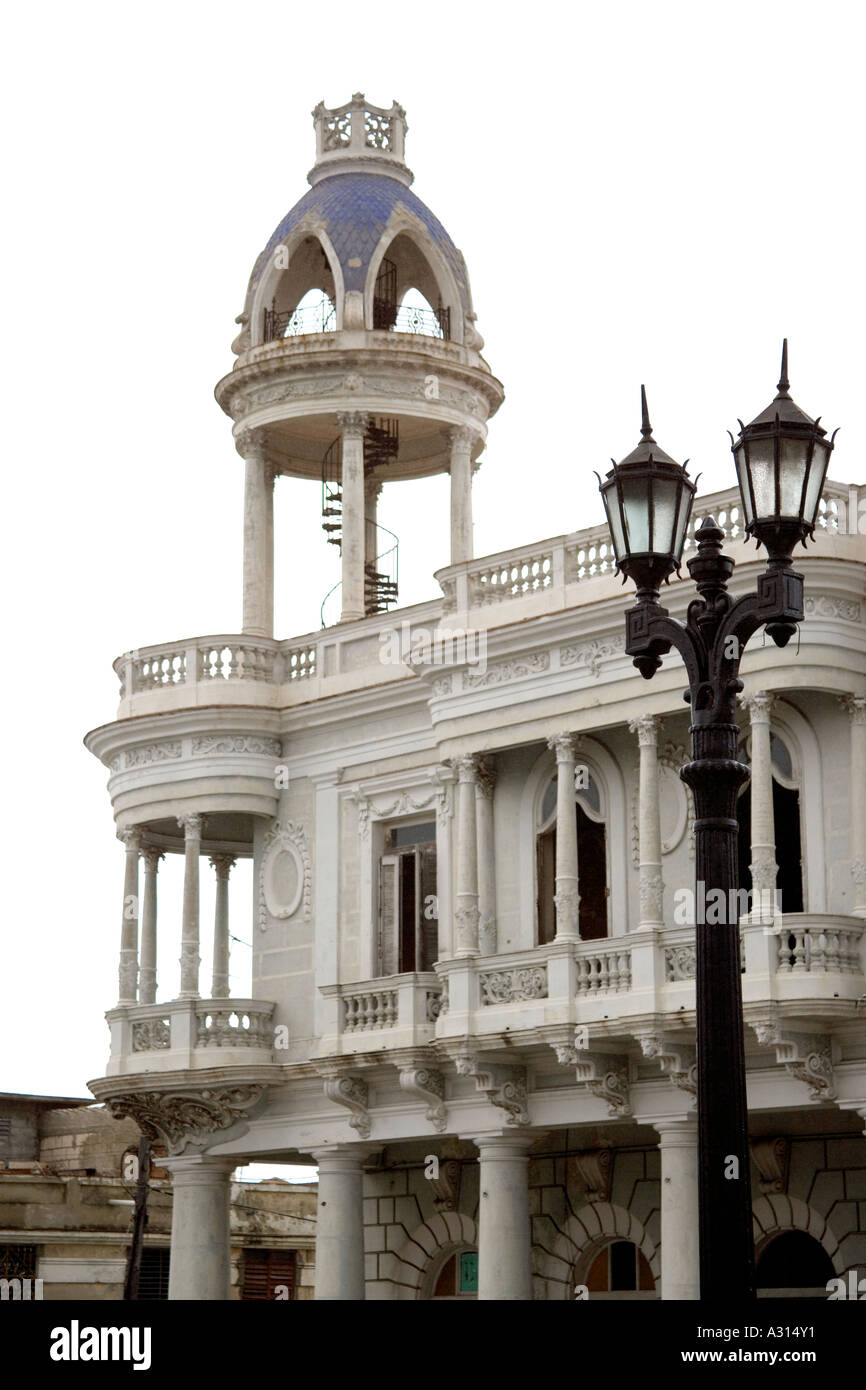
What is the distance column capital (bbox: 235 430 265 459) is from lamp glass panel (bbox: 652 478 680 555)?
23.4 metres

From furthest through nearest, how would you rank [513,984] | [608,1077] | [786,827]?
[513,984], [608,1077], [786,827]

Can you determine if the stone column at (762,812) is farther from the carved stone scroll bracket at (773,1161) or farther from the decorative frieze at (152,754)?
the decorative frieze at (152,754)

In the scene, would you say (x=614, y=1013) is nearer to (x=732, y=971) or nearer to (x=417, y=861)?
(x=417, y=861)

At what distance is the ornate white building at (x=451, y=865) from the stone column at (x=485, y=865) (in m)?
0.04

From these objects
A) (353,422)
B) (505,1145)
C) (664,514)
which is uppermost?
(353,422)

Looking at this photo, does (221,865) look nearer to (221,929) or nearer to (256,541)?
(221,929)

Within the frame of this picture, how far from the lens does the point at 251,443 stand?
1478 inches

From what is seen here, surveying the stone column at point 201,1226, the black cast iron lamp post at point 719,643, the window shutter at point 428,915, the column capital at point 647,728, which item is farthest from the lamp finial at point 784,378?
the stone column at point 201,1226

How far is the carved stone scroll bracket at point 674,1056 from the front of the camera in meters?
27.9

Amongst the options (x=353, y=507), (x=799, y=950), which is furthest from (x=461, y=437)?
(x=799, y=950)

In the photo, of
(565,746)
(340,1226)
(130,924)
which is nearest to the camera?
(565,746)

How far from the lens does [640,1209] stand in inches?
1251

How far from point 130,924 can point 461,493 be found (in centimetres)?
851
